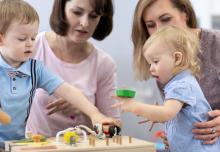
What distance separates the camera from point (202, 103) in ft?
3.20

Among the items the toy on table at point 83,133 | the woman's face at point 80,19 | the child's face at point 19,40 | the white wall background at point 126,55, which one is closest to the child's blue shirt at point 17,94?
the child's face at point 19,40

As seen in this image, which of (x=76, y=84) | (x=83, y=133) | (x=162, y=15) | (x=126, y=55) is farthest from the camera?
(x=126, y=55)

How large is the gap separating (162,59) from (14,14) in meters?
0.36

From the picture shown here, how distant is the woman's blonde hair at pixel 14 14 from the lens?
999 mm

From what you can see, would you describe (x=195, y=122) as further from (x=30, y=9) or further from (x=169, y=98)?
(x=30, y=9)

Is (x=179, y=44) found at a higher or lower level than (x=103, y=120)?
higher

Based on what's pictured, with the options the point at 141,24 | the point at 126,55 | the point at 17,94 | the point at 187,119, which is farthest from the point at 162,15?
the point at 126,55

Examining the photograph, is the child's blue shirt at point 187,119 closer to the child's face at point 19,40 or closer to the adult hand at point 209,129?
the adult hand at point 209,129

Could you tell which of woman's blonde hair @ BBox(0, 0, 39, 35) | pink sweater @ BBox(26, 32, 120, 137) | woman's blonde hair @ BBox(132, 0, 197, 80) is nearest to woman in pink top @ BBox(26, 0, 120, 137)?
pink sweater @ BBox(26, 32, 120, 137)

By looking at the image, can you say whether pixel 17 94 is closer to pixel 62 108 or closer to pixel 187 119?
pixel 62 108

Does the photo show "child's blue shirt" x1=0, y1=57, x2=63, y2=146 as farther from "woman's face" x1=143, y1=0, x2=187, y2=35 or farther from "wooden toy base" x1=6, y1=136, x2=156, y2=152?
"woman's face" x1=143, y1=0, x2=187, y2=35

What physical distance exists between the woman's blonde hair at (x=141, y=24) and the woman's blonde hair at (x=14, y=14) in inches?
12.9

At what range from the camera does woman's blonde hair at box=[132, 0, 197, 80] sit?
119cm

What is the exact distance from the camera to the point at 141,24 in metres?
1.23
